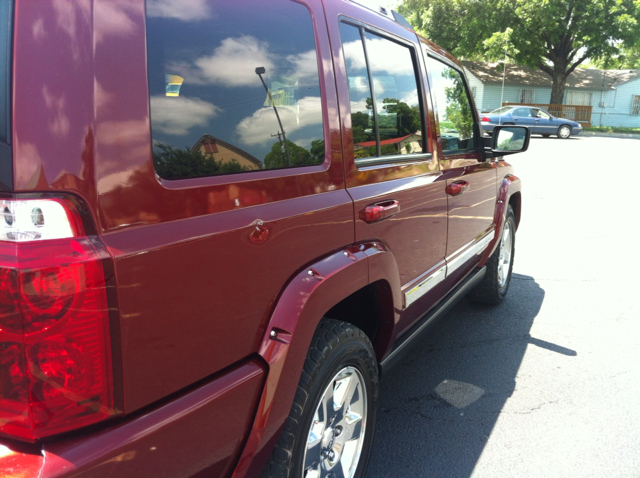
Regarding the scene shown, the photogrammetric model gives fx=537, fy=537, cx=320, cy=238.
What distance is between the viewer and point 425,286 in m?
2.90

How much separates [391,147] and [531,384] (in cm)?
190

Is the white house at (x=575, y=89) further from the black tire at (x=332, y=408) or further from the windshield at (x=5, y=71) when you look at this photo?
the windshield at (x=5, y=71)

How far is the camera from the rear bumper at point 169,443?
46.4 inches

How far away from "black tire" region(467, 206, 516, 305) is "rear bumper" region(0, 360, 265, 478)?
330cm

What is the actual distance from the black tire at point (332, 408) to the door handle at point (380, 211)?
0.45 metres

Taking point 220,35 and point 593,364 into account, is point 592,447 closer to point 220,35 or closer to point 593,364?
point 593,364

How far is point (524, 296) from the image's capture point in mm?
5098

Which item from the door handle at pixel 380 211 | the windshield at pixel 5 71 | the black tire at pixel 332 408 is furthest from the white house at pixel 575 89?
the windshield at pixel 5 71

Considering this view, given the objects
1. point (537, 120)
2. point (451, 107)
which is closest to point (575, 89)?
point (537, 120)

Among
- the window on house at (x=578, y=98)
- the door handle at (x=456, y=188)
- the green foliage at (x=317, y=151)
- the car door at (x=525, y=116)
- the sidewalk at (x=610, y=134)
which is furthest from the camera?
the window on house at (x=578, y=98)

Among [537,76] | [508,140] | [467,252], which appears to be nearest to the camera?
[467,252]

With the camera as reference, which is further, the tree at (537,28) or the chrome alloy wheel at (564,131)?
the tree at (537,28)

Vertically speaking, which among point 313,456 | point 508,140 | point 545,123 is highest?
point 545,123

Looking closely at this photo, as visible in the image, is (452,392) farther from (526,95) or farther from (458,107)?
(526,95)
